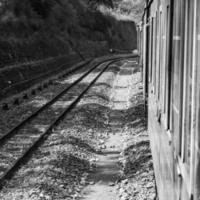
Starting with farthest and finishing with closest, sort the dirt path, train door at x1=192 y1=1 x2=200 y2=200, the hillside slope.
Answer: the hillside slope → the dirt path → train door at x1=192 y1=1 x2=200 y2=200

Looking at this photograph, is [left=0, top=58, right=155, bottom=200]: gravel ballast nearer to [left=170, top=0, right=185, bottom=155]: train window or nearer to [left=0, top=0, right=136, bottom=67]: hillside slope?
[left=170, top=0, right=185, bottom=155]: train window

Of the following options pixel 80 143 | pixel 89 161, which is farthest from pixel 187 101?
pixel 80 143

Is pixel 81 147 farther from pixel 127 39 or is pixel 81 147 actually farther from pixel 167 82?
pixel 127 39

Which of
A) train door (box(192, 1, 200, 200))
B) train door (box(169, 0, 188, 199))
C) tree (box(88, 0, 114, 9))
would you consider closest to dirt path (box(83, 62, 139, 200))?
train door (box(169, 0, 188, 199))

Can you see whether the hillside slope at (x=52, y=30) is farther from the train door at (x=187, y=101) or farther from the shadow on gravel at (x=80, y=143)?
the train door at (x=187, y=101)

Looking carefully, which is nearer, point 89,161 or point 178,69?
point 178,69

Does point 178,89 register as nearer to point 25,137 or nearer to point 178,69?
point 178,69

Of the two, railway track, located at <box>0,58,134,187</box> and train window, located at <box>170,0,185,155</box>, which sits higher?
train window, located at <box>170,0,185,155</box>

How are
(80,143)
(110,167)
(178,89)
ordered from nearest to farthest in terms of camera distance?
1. (178,89)
2. (110,167)
3. (80,143)

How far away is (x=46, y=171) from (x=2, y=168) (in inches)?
44.0

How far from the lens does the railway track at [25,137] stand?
9377mm

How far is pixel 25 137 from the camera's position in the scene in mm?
11992

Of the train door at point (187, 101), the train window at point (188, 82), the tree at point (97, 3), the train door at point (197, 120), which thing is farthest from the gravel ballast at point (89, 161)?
the tree at point (97, 3)

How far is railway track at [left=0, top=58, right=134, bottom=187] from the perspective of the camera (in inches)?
369
